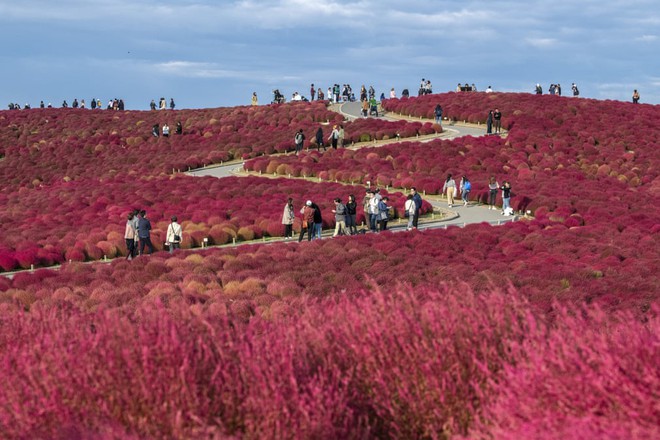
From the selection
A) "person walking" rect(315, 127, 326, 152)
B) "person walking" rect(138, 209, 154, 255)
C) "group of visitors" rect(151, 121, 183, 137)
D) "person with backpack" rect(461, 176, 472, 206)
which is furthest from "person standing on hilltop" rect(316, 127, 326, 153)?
"person walking" rect(138, 209, 154, 255)

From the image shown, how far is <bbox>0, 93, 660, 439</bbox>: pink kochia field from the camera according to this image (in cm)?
805

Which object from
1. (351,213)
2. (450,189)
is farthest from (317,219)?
(450,189)

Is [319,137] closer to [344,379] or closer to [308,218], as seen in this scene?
[308,218]

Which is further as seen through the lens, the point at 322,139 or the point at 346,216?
the point at 322,139

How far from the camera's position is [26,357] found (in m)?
9.40

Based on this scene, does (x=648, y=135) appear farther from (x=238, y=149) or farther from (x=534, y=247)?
(x=534, y=247)

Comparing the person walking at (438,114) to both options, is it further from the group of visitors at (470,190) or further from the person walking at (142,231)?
the person walking at (142,231)

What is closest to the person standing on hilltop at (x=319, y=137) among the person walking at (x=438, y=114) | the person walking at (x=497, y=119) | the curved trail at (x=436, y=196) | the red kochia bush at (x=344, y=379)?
the curved trail at (x=436, y=196)

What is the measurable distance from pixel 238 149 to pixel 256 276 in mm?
37750

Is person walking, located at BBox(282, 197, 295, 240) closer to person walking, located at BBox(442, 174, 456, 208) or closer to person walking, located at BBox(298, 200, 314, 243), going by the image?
person walking, located at BBox(298, 200, 314, 243)

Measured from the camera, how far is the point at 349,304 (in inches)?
432

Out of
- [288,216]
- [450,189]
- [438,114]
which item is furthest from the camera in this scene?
[438,114]

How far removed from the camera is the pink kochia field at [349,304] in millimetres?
8047

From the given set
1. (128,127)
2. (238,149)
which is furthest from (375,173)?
(128,127)
